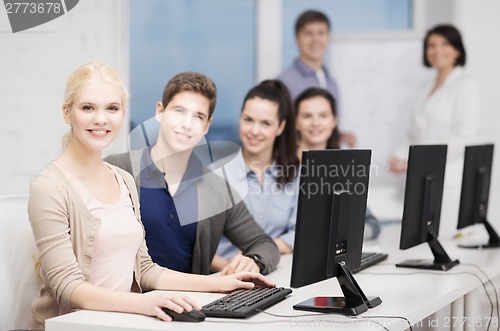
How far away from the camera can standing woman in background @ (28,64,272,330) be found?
6.82ft

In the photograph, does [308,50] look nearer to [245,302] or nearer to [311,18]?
[311,18]

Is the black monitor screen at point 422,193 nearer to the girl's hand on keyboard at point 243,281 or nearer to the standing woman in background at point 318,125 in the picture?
the girl's hand on keyboard at point 243,281

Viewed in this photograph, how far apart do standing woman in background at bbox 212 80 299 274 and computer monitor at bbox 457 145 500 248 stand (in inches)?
27.7

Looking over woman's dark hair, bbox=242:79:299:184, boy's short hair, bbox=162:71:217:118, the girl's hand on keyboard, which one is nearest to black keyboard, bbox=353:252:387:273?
woman's dark hair, bbox=242:79:299:184

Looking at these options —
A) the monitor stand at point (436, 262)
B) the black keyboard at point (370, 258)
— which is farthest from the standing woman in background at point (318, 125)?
the monitor stand at point (436, 262)

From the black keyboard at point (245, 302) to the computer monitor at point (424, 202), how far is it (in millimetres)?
662

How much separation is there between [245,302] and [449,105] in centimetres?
339

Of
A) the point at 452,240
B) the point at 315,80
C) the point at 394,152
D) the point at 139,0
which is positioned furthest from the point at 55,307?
the point at 394,152

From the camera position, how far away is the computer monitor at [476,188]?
3.43 meters

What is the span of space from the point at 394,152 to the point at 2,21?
11.1 feet

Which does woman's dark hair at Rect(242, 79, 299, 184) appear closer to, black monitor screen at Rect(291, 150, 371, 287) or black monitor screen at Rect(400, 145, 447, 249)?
black monitor screen at Rect(400, 145, 447, 249)

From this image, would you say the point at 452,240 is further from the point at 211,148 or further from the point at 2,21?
the point at 2,21

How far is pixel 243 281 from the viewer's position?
2404mm

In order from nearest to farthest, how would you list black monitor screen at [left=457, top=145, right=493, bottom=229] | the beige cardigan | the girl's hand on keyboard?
the beige cardigan
the girl's hand on keyboard
black monitor screen at [left=457, top=145, right=493, bottom=229]
